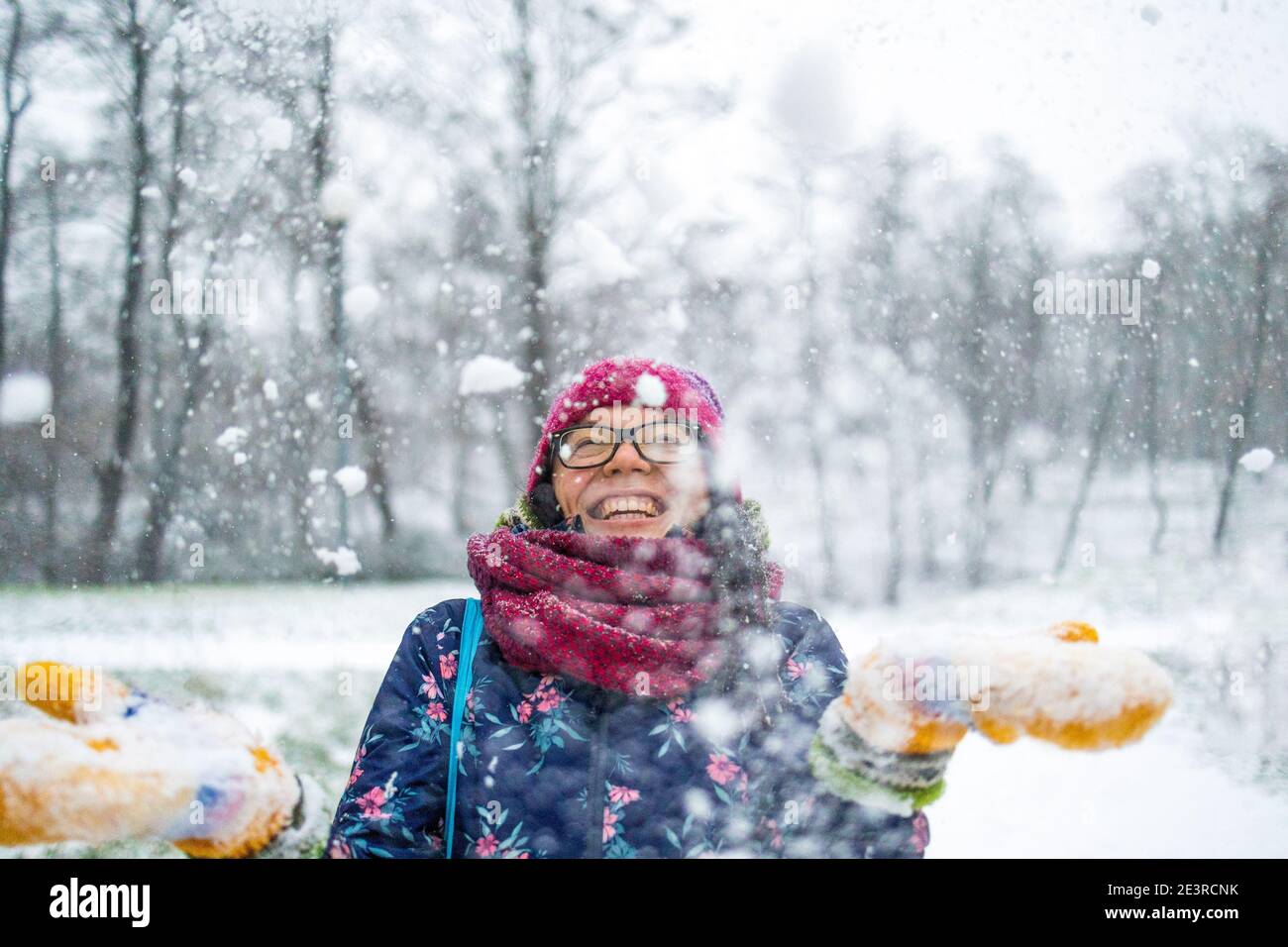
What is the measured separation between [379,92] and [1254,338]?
3.10 metres

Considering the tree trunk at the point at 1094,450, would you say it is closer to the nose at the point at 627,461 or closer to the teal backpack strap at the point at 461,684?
the nose at the point at 627,461

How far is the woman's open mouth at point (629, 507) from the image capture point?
142 centimetres

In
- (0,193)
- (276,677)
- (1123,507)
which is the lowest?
(276,677)

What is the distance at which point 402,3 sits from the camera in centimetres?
241

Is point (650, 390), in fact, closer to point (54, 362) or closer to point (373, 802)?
point (373, 802)

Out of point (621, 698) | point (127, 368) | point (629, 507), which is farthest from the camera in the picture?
point (127, 368)

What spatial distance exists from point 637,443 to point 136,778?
3.32ft

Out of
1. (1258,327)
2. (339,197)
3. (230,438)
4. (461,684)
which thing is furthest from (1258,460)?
(230,438)

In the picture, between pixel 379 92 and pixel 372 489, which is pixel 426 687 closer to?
pixel 372 489

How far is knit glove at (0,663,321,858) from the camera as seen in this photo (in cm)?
119

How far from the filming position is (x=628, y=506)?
1.42 meters

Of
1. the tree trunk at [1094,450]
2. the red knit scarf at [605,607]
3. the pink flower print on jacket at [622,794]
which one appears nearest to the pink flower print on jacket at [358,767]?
the red knit scarf at [605,607]
